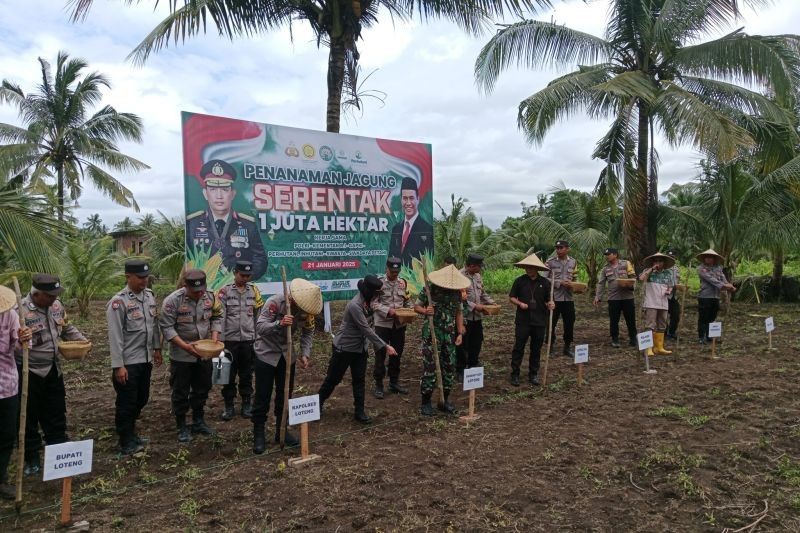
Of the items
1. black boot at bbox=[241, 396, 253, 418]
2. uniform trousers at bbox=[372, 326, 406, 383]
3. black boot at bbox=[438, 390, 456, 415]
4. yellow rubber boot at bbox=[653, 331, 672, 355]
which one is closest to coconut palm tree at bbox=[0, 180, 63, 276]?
black boot at bbox=[241, 396, 253, 418]

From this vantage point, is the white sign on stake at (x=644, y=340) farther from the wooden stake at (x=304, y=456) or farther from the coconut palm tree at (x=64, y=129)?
the coconut palm tree at (x=64, y=129)

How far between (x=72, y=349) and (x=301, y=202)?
455 centimetres

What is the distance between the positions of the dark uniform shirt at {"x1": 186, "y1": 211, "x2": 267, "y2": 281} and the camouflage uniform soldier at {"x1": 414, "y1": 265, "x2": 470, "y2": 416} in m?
3.11

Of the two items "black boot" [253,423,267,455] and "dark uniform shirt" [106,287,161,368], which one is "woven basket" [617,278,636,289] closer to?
"black boot" [253,423,267,455]

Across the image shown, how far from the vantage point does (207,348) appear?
181 inches

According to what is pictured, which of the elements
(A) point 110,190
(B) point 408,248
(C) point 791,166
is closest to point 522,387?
(B) point 408,248

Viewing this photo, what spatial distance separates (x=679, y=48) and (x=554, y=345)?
6.22 metres

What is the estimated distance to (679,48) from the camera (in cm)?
1052

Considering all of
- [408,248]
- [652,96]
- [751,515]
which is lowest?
[751,515]

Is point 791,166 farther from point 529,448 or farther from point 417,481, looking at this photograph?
point 417,481

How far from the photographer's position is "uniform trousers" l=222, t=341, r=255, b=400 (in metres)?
5.52

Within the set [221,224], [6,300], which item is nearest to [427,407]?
[6,300]

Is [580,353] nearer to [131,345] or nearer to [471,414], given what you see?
[471,414]

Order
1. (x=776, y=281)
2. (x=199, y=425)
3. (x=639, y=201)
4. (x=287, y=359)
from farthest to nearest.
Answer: (x=776, y=281), (x=639, y=201), (x=199, y=425), (x=287, y=359)
